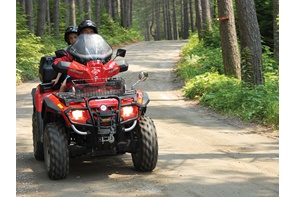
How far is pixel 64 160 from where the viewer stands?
6109 mm

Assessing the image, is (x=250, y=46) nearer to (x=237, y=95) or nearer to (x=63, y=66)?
(x=237, y=95)

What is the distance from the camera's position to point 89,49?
6.72 m

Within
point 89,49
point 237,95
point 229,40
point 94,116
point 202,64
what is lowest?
point 94,116

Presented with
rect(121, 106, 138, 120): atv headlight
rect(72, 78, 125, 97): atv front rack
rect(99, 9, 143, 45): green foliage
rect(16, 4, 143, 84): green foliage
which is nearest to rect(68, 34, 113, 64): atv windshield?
rect(72, 78, 125, 97): atv front rack

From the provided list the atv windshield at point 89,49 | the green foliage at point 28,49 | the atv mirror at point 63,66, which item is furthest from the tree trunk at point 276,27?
the atv mirror at point 63,66

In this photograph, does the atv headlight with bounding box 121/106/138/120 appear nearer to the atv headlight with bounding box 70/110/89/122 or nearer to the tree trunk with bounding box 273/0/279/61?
the atv headlight with bounding box 70/110/89/122

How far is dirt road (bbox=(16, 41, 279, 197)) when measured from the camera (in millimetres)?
5656


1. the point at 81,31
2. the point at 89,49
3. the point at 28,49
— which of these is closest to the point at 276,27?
the point at 28,49

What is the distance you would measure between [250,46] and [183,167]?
264 inches

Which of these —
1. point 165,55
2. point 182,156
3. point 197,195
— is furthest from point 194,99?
point 165,55

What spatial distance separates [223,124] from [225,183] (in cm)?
494

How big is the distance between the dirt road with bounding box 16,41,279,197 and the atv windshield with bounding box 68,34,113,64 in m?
1.59
